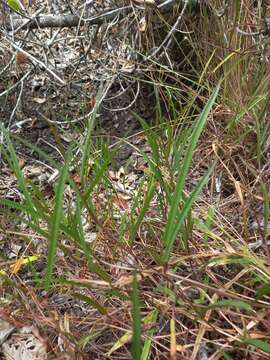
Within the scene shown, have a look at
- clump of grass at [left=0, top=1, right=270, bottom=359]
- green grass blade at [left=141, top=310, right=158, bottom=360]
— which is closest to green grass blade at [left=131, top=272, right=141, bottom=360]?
Result: clump of grass at [left=0, top=1, right=270, bottom=359]

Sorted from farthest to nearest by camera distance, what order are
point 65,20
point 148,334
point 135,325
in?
point 65,20
point 148,334
point 135,325

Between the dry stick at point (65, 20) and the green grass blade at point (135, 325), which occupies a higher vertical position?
the green grass blade at point (135, 325)

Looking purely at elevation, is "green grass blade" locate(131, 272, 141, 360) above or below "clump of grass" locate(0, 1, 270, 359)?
above

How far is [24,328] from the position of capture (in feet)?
3.65

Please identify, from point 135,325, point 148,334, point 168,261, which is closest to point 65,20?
point 168,261

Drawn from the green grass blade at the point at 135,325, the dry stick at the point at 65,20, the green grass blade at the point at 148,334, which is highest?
the green grass blade at the point at 135,325

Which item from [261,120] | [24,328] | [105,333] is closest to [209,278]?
[105,333]

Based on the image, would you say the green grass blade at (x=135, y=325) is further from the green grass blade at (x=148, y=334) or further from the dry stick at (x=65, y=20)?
the dry stick at (x=65, y=20)

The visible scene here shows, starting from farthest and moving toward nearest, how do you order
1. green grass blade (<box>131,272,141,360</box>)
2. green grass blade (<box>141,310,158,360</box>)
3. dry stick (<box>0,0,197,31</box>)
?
1. dry stick (<box>0,0,197,31</box>)
2. green grass blade (<box>141,310,158,360</box>)
3. green grass blade (<box>131,272,141,360</box>)

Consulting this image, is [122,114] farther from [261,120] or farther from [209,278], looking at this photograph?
[209,278]

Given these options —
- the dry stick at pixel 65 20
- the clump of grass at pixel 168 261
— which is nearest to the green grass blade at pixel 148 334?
the clump of grass at pixel 168 261

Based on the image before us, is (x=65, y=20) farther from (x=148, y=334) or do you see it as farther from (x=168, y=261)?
(x=148, y=334)

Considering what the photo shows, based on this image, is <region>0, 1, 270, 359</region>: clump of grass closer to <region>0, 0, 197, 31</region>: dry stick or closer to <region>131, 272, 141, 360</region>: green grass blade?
<region>131, 272, 141, 360</region>: green grass blade

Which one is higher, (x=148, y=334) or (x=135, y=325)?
(x=135, y=325)
